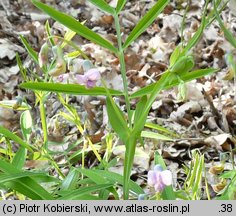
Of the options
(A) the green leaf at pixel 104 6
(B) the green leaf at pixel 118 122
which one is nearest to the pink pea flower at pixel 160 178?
(B) the green leaf at pixel 118 122

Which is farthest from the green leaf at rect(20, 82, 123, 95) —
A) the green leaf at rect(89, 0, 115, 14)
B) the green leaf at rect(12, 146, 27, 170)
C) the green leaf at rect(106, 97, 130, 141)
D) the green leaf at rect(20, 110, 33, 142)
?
the green leaf at rect(20, 110, 33, 142)

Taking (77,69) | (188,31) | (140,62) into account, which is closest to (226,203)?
(77,69)

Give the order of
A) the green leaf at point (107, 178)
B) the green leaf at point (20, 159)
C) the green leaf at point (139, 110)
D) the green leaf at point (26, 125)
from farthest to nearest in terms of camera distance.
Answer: the green leaf at point (26, 125), the green leaf at point (20, 159), the green leaf at point (107, 178), the green leaf at point (139, 110)

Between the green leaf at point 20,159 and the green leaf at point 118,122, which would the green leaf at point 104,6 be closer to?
the green leaf at point 118,122

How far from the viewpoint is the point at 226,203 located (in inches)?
46.0

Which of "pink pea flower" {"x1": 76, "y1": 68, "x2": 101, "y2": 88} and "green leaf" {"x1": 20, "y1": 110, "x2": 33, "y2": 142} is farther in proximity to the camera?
"green leaf" {"x1": 20, "y1": 110, "x2": 33, "y2": 142}

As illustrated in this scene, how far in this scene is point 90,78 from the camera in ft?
3.74

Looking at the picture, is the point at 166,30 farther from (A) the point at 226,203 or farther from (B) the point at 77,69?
(A) the point at 226,203

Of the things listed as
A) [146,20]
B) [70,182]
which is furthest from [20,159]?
[146,20]

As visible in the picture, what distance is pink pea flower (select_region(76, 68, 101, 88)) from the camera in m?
1.14

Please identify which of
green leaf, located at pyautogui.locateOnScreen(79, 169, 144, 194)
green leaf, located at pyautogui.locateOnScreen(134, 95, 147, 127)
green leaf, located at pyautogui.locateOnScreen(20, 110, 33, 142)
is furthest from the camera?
green leaf, located at pyautogui.locateOnScreen(20, 110, 33, 142)

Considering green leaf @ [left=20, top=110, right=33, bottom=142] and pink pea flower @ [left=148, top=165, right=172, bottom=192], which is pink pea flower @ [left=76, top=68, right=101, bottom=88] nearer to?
pink pea flower @ [left=148, top=165, right=172, bottom=192]

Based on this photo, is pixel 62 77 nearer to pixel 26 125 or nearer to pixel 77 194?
pixel 26 125

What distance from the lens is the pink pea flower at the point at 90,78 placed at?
1138 millimetres
